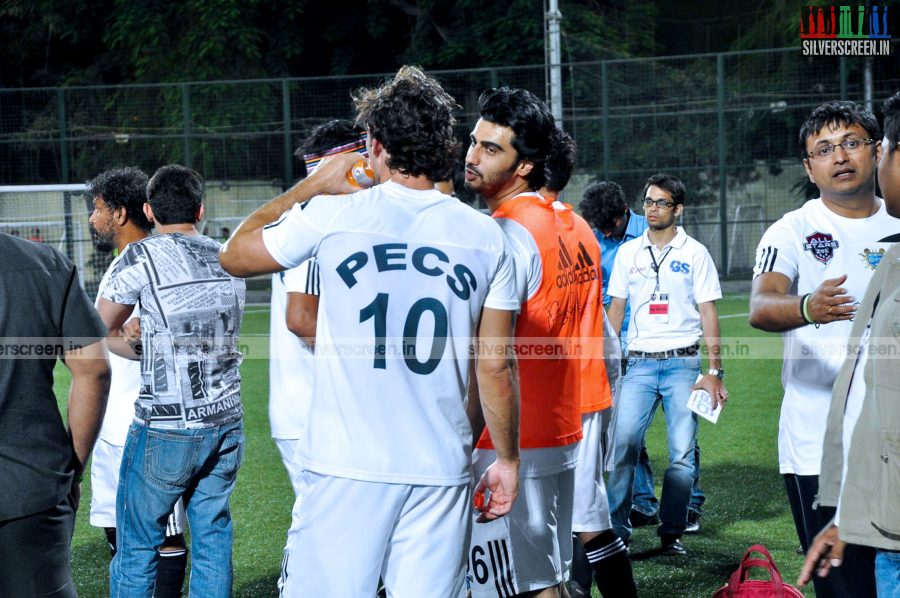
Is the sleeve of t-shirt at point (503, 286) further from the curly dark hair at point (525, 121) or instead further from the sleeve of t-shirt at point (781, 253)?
the sleeve of t-shirt at point (781, 253)

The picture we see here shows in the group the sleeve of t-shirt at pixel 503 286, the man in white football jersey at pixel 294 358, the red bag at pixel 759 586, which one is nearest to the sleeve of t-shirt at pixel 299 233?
the sleeve of t-shirt at pixel 503 286

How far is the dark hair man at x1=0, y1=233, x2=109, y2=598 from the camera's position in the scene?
3.07 m

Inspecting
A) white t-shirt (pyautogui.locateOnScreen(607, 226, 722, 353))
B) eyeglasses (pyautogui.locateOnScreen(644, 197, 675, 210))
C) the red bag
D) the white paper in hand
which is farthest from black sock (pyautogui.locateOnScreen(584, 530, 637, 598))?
eyeglasses (pyautogui.locateOnScreen(644, 197, 675, 210))

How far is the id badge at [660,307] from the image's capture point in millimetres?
6668

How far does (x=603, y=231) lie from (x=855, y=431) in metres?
4.69

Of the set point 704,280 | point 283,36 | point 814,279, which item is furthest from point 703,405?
point 283,36

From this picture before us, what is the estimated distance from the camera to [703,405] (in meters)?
6.07

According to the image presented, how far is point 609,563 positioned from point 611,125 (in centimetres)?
2130

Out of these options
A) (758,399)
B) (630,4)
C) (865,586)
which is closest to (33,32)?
(630,4)

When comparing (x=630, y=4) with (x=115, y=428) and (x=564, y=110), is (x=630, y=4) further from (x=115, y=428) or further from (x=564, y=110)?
(x=115, y=428)

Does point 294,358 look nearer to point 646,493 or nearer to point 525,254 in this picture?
point 525,254

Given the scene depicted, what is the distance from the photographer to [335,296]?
3.12 m

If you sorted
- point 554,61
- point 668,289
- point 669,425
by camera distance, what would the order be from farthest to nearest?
point 554,61 → point 668,289 → point 669,425

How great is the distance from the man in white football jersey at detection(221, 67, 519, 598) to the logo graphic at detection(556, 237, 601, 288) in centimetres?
93
